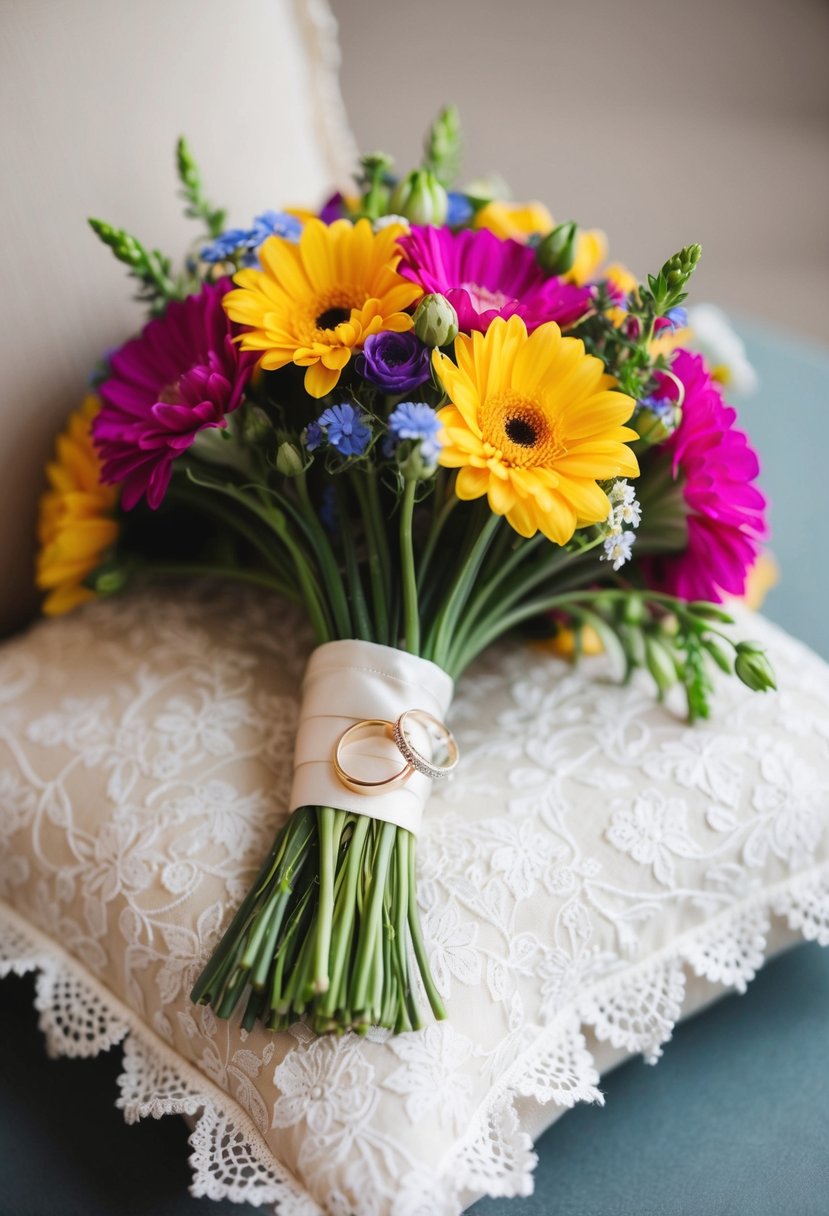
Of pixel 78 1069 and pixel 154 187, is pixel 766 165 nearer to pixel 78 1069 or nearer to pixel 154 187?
pixel 154 187

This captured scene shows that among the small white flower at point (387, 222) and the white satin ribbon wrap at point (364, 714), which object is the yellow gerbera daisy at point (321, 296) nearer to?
the small white flower at point (387, 222)

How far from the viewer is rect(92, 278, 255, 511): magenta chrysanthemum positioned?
1.75ft

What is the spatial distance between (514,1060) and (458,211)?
55cm

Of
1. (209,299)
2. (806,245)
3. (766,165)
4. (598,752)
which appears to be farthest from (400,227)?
(766,165)

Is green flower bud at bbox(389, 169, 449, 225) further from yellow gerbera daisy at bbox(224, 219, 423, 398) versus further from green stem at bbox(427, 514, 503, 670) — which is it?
green stem at bbox(427, 514, 503, 670)

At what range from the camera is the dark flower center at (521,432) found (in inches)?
20.3

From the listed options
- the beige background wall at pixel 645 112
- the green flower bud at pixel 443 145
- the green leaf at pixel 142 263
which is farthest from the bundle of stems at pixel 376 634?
the beige background wall at pixel 645 112

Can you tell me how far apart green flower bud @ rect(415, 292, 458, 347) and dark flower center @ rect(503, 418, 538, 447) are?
2.1 inches

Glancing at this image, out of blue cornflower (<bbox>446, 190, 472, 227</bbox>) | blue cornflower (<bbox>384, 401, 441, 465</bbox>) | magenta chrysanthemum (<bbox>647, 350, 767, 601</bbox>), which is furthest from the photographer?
blue cornflower (<bbox>446, 190, 472, 227</bbox>)

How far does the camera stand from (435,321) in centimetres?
50

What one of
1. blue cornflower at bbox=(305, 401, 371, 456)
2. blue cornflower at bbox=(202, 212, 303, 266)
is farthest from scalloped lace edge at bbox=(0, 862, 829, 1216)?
blue cornflower at bbox=(202, 212, 303, 266)

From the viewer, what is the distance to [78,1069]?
2.05ft

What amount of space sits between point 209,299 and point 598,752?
14.3 inches

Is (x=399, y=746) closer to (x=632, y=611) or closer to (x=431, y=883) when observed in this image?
(x=431, y=883)
